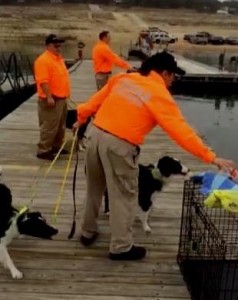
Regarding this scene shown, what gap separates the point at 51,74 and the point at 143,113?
3859 millimetres

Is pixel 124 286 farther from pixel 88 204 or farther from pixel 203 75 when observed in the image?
pixel 203 75

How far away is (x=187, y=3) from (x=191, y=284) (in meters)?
168

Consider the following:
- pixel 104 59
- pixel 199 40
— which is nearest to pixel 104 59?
pixel 104 59

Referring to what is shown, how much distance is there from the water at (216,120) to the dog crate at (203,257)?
10899mm

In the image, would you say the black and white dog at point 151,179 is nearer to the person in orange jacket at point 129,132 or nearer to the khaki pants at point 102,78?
the person in orange jacket at point 129,132

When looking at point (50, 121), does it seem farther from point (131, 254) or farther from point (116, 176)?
point (116, 176)

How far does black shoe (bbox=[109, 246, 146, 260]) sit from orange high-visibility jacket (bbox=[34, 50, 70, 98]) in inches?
139

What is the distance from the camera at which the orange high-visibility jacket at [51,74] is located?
26.3 feet

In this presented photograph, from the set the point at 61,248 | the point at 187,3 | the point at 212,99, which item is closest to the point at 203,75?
the point at 212,99

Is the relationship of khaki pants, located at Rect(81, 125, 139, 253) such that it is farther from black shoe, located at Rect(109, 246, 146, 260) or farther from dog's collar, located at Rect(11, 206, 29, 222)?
dog's collar, located at Rect(11, 206, 29, 222)

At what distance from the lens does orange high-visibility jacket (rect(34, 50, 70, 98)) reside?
8.02 m

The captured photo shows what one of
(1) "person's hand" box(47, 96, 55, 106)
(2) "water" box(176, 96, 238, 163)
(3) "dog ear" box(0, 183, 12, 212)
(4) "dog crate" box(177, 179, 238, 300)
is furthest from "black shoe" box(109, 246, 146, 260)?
(2) "water" box(176, 96, 238, 163)

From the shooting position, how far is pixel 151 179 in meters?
5.62

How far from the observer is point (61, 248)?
5.33 metres
